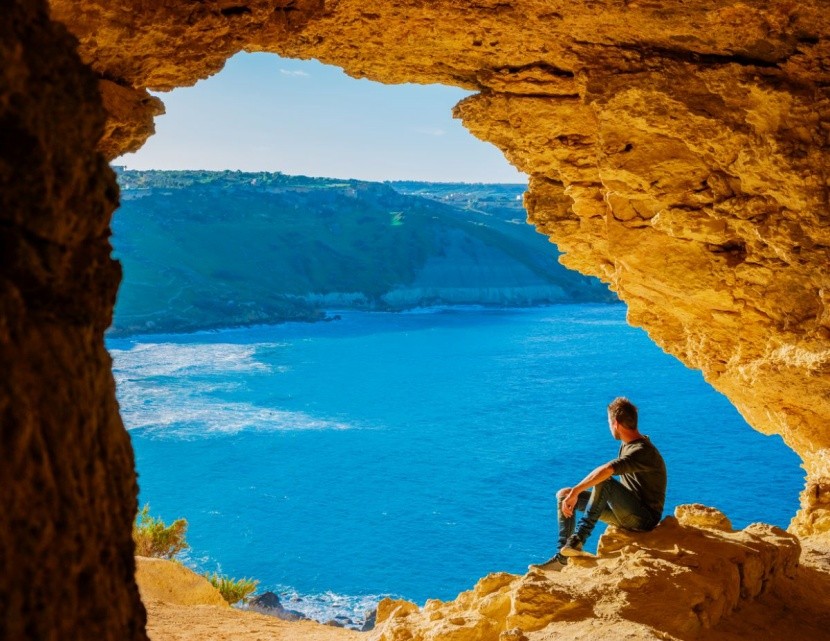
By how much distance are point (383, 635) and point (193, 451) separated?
3150 centimetres

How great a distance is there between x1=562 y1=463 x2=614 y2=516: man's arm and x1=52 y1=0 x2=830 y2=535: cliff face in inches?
103

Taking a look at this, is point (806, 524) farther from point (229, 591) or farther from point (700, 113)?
point (229, 591)

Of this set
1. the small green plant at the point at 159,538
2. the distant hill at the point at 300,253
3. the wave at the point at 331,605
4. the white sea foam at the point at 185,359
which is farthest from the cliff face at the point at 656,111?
the distant hill at the point at 300,253

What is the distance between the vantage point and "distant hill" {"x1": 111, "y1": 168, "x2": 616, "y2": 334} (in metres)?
60.2

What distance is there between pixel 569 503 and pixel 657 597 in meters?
1.06

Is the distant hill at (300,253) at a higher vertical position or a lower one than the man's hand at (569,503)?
higher

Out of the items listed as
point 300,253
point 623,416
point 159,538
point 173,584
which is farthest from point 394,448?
point 623,416

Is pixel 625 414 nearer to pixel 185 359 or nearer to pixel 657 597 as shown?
pixel 657 597

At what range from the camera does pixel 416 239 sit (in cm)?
7200

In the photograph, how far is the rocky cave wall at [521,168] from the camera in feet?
5.98

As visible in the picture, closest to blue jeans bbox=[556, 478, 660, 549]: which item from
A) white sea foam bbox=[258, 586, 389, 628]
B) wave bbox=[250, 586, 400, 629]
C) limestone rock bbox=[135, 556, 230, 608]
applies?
limestone rock bbox=[135, 556, 230, 608]

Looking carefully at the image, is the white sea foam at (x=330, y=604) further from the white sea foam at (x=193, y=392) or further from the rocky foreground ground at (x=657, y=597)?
the rocky foreground ground at (x=657, y=597)

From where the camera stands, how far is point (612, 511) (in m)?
5.62

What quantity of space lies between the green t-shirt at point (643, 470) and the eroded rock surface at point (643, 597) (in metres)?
0.31
